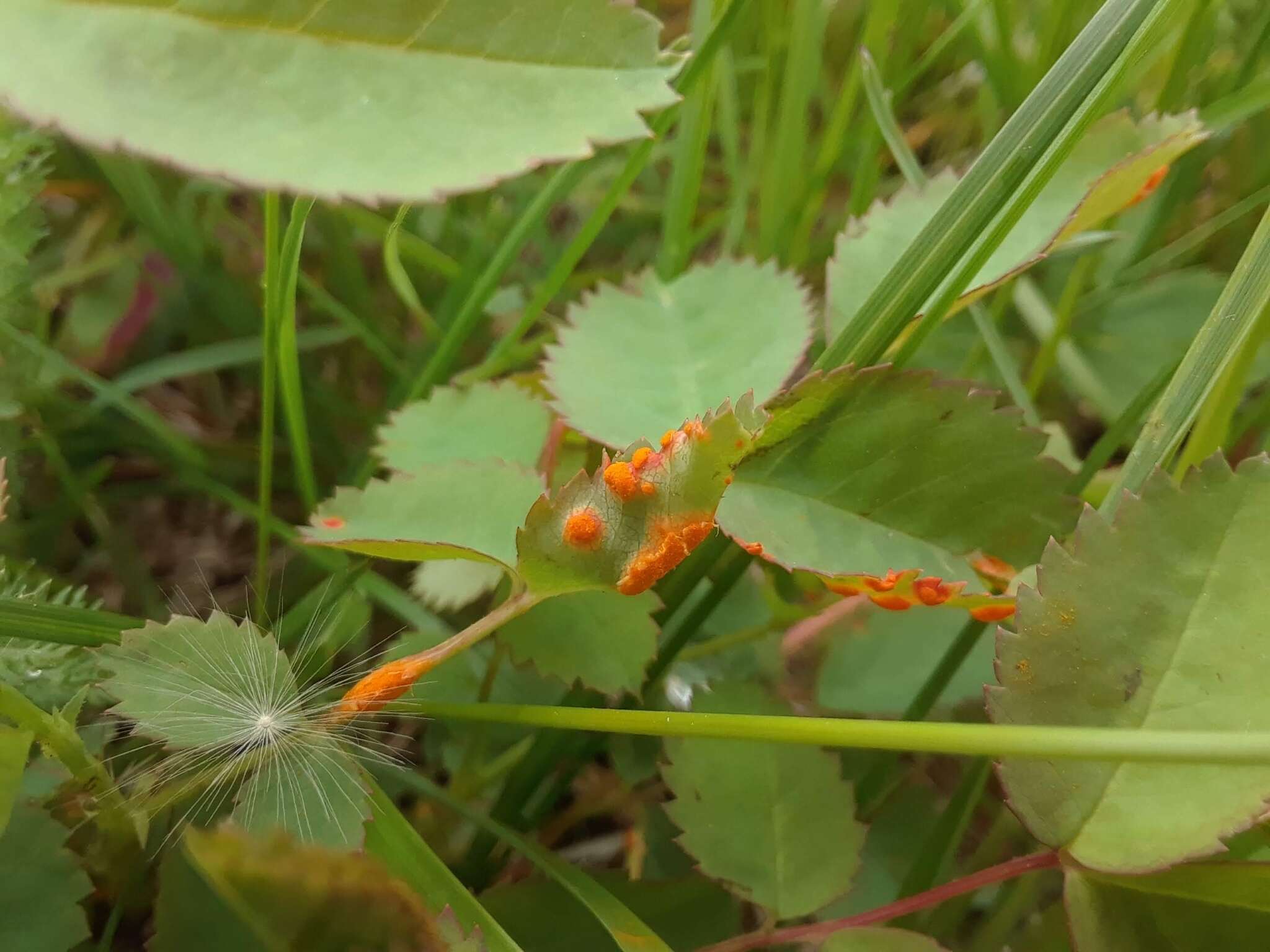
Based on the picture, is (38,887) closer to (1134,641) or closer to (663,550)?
(663,550)

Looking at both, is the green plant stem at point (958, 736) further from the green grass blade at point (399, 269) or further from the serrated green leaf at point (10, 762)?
the green grass blade at point (399, 269)

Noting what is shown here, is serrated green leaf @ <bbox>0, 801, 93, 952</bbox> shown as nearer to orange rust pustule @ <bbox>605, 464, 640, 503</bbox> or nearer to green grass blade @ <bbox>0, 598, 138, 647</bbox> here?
green grass blade @ <bbox>0, 598, 138, 647</bbox>

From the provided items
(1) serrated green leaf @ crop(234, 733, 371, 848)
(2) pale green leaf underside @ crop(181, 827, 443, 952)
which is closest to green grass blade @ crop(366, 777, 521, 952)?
(1) serrated green leaf @ crop(234, 733, 371, 848)

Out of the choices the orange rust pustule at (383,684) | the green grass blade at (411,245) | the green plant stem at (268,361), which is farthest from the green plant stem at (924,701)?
the green grass blade at (411,245)

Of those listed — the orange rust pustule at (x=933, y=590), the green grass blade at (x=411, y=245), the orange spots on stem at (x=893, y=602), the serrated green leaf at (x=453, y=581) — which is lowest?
the serrated green leaf at (x=453, y=581)

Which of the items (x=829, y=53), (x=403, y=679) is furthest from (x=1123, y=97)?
(x=403, y=679)

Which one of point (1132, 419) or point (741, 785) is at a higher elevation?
point (1132, 419)

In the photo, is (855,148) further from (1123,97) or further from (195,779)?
(195,779)
